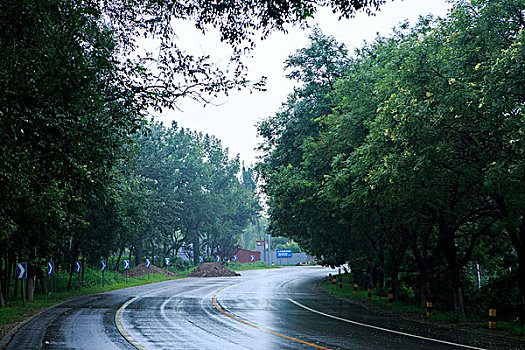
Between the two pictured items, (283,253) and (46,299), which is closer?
(46,299)

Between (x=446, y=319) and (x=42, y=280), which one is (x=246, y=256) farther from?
(x=446, y=319)

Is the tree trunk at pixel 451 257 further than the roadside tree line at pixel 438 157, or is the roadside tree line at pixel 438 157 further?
the tree trunk at pixel 451 257

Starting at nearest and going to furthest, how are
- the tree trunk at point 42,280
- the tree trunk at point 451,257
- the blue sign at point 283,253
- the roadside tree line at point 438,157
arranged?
the roadside tree line at point 438,157, the tree trunk at point 451,257, the tree trunk at point 42,280, the blue sign at point 283,253

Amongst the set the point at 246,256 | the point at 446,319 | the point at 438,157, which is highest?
the point at 438,157

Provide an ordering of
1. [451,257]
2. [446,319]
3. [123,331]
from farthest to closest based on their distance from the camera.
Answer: [451,257] < [446,319] < [123,331]

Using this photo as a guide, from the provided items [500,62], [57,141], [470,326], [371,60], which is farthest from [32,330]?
[371,60]

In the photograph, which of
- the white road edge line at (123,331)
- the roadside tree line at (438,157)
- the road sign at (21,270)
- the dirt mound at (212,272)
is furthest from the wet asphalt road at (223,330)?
the dirt mound at (212,272)

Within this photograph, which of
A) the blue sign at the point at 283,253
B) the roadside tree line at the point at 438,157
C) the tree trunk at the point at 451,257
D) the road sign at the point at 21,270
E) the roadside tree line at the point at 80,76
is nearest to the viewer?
the roadside tree line at the point at 80,76

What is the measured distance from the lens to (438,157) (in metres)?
14.6

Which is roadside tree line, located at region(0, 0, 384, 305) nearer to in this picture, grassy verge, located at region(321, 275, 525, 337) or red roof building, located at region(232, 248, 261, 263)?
grassy verge, located at region(321, 275, 525, 337)

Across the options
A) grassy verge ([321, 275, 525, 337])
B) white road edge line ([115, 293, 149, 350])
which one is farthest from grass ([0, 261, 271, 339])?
grassy verge ([321, 275, 525, 337])

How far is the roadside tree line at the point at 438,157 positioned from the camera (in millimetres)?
12984

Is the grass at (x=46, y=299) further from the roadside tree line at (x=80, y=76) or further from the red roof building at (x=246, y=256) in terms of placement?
the red roof building at (x=246, y=256)

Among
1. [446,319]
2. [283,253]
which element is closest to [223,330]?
[446,319]
